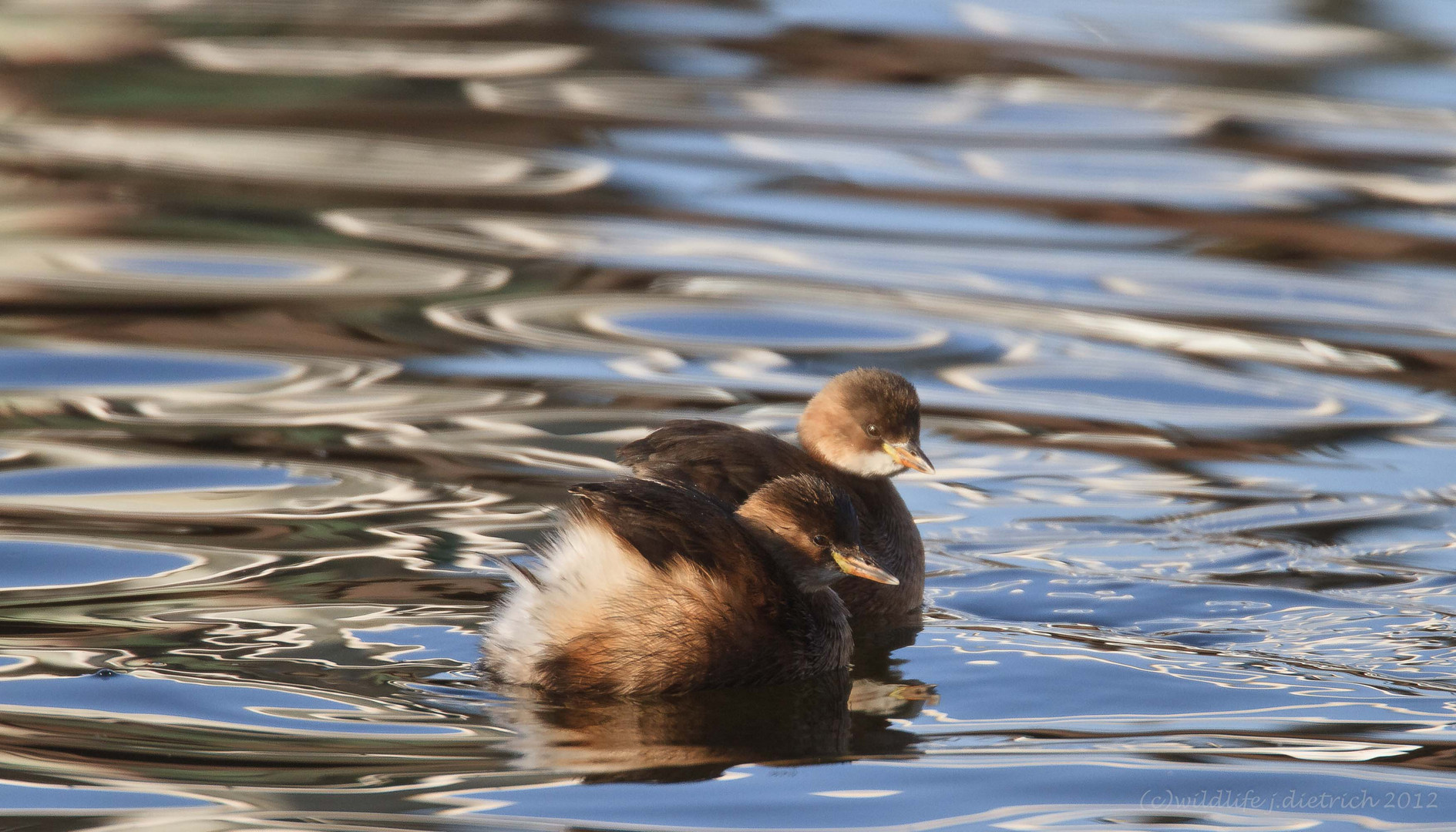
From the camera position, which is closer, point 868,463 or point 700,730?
point 700,730

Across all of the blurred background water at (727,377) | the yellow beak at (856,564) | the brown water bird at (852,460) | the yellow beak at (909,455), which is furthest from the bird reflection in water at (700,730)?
the yellow beak at (909,455)

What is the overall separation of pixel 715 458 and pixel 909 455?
0.76 metres

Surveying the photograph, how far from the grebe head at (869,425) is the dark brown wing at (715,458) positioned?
343 mm

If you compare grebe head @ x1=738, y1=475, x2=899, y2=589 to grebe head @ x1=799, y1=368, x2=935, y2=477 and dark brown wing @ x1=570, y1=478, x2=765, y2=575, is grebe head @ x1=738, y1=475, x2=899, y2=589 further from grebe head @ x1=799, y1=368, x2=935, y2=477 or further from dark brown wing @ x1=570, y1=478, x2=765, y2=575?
grebe head @ x1=799, y1=368, x2=935, y2=477

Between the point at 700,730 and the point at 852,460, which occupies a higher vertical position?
the point at 852,460

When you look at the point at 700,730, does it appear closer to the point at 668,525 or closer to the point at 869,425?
the point at 668,525

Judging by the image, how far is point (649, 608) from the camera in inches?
181

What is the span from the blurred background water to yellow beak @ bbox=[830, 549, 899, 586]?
0.86ft

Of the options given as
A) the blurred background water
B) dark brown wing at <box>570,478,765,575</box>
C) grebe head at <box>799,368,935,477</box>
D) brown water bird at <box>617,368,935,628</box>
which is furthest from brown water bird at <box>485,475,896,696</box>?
grebe head at <box>799,368,935,477</box>

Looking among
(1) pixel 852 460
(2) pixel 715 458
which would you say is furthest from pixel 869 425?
(2) pixel 715 458

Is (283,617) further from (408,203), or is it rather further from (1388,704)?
(408,203)

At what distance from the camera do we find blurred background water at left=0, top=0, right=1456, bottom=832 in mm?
4309

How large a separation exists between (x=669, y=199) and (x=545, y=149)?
4.58ft

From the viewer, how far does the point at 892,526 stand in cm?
573
